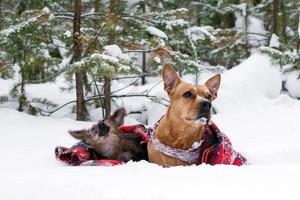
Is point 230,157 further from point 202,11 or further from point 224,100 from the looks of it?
point 202,11

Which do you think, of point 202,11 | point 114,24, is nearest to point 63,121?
point 114,24

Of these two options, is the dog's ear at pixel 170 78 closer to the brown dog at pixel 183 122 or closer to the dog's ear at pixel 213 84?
the brown dog at pixel 183 122

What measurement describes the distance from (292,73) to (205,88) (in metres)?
5.37

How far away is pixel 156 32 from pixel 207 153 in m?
3.18

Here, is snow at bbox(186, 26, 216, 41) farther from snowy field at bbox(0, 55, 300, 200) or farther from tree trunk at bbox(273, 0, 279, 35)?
tree trunk at bbox(273, 0, 279, 35)

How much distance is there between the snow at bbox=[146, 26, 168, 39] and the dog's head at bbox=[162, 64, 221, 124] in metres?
2.31

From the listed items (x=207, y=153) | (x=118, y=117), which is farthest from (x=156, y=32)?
(x=207, y=153)

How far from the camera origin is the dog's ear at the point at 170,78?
4.63m

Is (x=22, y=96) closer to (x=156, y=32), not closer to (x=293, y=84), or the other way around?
(x=156, y=32)

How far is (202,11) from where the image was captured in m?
15.5

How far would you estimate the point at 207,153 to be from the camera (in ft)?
13.7

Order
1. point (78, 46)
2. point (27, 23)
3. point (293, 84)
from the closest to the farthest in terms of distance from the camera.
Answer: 1. point (27, 23)
2. point (78, 46)
3. point (293, 84)

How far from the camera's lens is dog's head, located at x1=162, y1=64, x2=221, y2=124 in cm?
430

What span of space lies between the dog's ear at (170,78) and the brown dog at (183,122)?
0.52 feet
